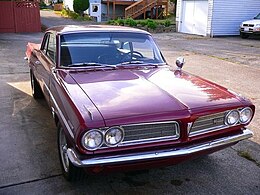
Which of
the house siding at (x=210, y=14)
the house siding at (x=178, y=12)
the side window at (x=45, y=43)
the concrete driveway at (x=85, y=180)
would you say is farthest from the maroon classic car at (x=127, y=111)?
the house siding at (x=178, y=12)

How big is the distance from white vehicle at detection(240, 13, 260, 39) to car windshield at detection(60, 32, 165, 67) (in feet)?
47.4

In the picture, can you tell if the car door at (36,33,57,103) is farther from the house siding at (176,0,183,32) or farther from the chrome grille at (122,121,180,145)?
the house siding at (176,0,183,32)

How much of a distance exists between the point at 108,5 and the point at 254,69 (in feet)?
71.6

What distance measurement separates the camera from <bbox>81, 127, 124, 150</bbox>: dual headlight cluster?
2.54 metres

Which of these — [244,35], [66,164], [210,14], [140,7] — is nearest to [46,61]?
[66,164]

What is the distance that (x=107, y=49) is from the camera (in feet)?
13.2

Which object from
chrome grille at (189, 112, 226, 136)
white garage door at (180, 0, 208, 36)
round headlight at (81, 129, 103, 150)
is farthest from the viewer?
white garage door at (180, 0, 208, 36)

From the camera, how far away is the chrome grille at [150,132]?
8.66 feet

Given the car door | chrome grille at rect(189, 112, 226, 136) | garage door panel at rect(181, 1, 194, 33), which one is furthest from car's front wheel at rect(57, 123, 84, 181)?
garage door panel at rect(181, 1, 194, 33)

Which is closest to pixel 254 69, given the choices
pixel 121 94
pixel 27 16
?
pixel 121 94

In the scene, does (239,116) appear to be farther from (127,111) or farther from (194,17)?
(194,17)

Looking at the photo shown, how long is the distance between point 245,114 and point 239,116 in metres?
0.09

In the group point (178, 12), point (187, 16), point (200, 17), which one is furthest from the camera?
point (178, 12)

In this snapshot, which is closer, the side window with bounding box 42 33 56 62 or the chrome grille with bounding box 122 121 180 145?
the chrome grille with bounding box 122 121 180 145
